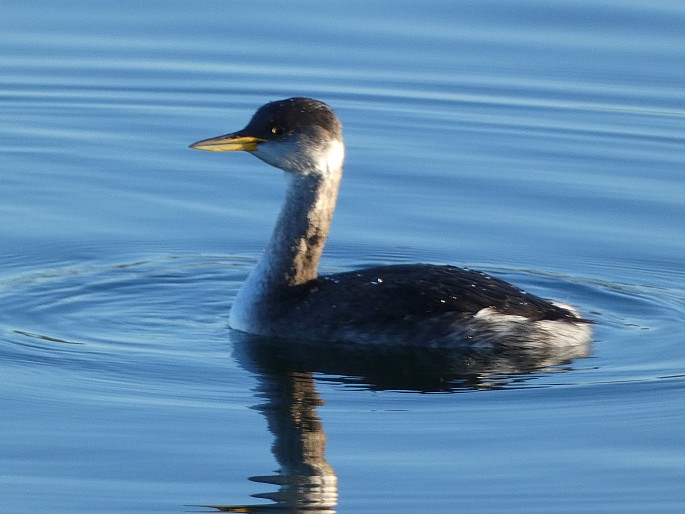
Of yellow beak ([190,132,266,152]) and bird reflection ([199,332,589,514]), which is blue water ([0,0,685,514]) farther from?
yellow beak ([190,132,266,152])

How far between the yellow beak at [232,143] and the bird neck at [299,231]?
33 cm

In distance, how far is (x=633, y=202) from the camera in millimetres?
13547

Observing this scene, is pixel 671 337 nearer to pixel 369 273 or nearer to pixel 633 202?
pixel 369 273

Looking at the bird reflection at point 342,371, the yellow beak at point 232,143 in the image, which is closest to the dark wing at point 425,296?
the bird reflection at point 342,371

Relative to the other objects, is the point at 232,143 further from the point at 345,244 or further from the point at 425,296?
the point at 345,244

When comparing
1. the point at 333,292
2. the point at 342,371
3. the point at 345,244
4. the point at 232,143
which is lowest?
the point at 342,371

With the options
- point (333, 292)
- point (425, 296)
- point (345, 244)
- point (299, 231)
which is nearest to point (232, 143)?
point (299, 231)

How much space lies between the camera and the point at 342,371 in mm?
10195

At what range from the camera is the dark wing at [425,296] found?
10.4m

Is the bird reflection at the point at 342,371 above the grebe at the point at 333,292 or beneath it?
beneath

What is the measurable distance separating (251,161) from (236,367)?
482 centimetres

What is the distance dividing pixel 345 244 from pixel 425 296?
2307mm

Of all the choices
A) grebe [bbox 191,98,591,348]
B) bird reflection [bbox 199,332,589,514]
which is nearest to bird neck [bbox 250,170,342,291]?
grebe [bbox 191,98,591,348]

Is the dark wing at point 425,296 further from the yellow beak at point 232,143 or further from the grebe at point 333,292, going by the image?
the yellow beak at point 232,143
